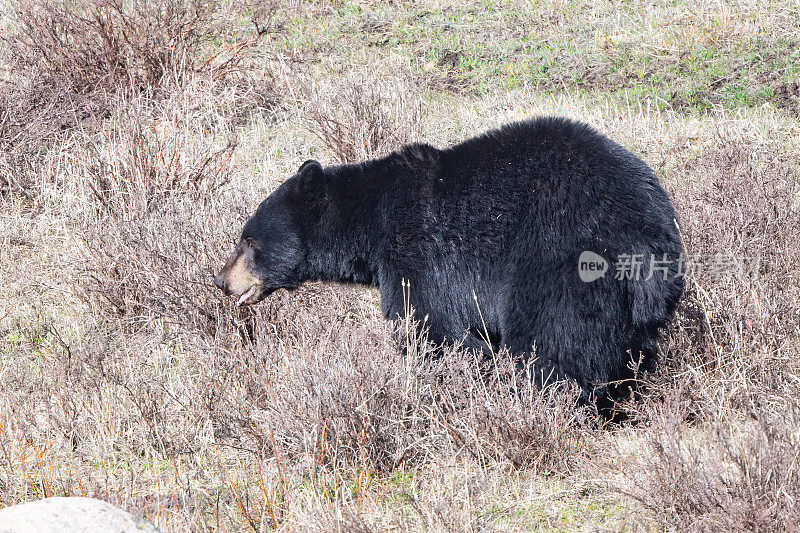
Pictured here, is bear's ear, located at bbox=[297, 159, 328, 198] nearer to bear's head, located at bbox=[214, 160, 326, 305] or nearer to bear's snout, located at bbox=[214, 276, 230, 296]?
bear's head, located at bbox=[214, 160, 326, 305]

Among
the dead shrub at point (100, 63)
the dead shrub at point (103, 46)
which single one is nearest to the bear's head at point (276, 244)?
the dead shrub at point (100, 63)

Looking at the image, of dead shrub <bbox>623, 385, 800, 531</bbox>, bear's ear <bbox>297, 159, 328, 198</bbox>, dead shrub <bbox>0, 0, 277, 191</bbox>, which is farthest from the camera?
dead shrub <bbox>0, 0, 277, 191</bbox>

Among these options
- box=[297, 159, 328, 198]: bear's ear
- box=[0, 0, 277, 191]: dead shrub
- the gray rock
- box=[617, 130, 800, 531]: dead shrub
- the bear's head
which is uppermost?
box=[0, 0, 277, 191]: dead shrub

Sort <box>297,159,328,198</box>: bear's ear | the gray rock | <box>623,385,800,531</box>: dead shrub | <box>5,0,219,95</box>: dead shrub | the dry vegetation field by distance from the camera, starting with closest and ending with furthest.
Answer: the gray rock → <box>623,385,800,531</box>: dead shrub → the dry vegetation field → <box>297,159,328,198</box>: bear's ear → <box>5,0,219,95</box>: dead shrub

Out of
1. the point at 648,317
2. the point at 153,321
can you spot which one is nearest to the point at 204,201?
the point at 153,321

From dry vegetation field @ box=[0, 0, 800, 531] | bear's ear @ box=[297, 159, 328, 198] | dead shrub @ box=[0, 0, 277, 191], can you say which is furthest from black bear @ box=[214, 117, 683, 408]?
dead shrub @ box=[0, 0, 277, 191]

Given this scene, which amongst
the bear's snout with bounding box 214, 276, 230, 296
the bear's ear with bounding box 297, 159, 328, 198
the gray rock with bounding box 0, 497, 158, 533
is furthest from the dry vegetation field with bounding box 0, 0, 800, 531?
the bear's ear with bounding box 297, 159, 328, 198

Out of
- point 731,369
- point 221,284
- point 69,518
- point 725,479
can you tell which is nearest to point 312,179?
point 221,284

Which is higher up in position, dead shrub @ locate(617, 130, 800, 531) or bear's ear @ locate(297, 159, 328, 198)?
bear's ear @ locate(297, 159, 328, 198)

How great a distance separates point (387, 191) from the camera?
15.3ft

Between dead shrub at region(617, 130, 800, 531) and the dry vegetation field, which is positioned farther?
the dry vegetation field

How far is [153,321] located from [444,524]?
318cm

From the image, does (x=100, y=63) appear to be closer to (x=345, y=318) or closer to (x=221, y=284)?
(x=221, y=284)

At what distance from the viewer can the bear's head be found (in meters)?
4.87
